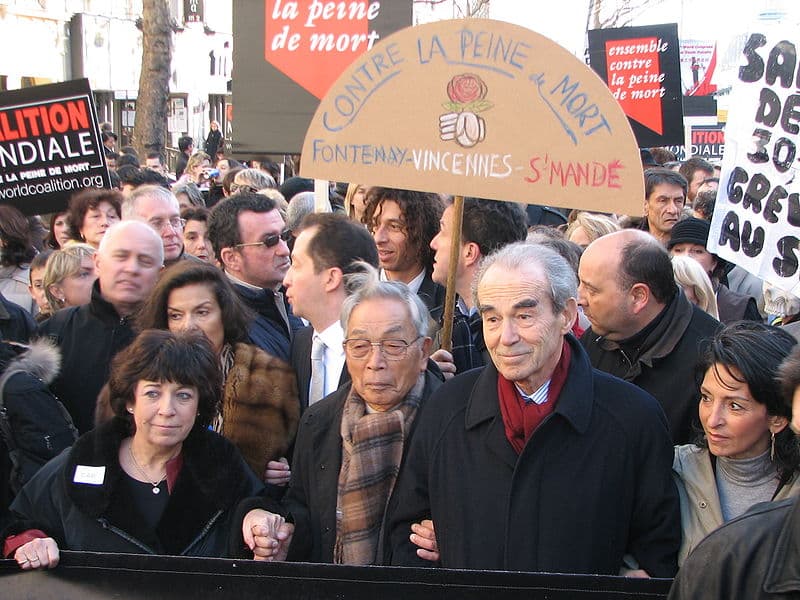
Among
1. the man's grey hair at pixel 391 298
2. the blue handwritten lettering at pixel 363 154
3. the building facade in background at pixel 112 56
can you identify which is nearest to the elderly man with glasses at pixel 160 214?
the blue handwritten lettering at pixel 363 154

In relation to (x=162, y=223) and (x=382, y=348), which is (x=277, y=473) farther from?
(x=162, y=223)

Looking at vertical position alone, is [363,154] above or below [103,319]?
above

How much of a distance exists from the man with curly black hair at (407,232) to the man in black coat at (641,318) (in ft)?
3.11

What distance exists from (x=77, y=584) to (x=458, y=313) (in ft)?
6.84

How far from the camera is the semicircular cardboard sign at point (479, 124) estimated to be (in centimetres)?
358

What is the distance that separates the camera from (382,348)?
11.4ft

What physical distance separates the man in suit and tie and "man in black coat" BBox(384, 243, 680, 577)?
0.99 meters

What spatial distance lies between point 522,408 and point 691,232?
3582mm

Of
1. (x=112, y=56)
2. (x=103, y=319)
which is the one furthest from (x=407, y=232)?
(x=112, y=56)

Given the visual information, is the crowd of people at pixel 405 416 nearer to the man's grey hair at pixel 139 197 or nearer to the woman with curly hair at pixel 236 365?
the woman with curly hair at pixel 236 365

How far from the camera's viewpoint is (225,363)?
4062 mm

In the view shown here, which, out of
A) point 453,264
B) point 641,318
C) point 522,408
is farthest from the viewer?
point 641,318

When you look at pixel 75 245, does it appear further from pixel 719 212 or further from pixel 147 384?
pixel 719 212

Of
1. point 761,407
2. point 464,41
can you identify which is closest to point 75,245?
point 464,41
